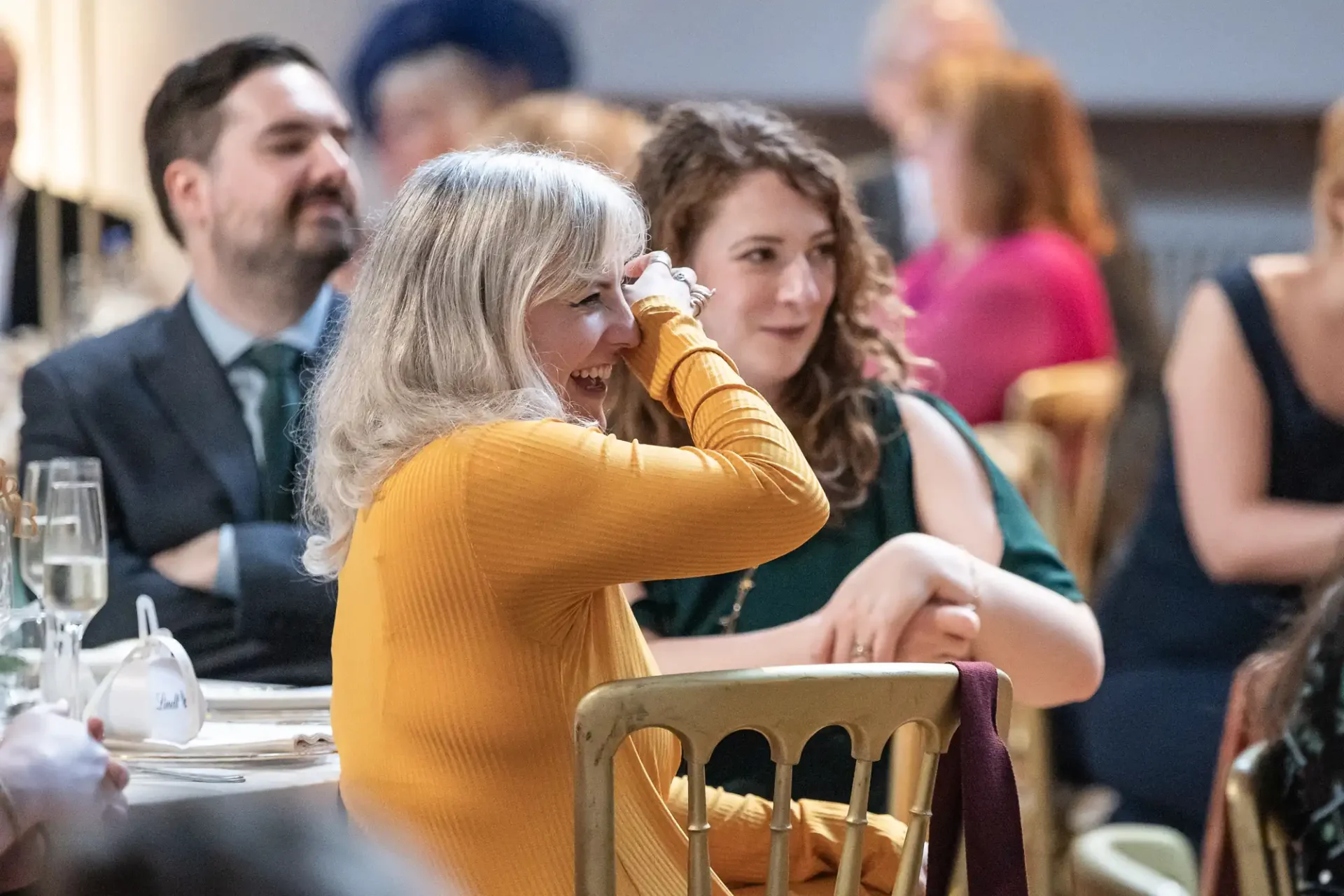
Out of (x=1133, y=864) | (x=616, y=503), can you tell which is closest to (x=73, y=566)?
(x=616, y=503)

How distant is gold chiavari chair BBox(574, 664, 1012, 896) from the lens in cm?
123

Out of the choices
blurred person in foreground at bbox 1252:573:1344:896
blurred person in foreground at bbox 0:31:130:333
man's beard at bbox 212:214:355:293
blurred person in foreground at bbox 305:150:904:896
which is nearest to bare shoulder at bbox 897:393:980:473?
blurred person in foreground at bbox 1252:573:1344:896

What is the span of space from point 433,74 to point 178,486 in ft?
6.22

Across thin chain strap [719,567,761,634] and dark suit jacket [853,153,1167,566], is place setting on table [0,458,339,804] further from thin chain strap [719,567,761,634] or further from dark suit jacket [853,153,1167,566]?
dark suit jacket [853,153,1167,566]

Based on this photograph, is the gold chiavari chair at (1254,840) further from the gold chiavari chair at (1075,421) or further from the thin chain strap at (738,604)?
the gold chiavari chair at (1075,421)

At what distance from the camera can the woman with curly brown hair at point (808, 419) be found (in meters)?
1.83

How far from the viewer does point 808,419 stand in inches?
76.0

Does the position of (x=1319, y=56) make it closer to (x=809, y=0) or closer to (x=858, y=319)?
(x=809, y=0)

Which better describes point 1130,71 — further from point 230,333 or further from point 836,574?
point 836,574

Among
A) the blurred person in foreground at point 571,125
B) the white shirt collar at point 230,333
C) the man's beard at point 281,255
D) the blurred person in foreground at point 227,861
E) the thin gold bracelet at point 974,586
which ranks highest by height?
the blurred person in foreground at point 571,125

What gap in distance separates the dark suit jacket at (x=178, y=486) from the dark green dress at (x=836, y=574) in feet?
1.49

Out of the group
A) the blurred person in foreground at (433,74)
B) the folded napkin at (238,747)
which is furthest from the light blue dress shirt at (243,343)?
the blurred person in foreground at (433,74)

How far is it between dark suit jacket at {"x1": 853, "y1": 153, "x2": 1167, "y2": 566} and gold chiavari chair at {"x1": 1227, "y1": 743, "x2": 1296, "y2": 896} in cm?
271

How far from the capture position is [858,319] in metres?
1.98
